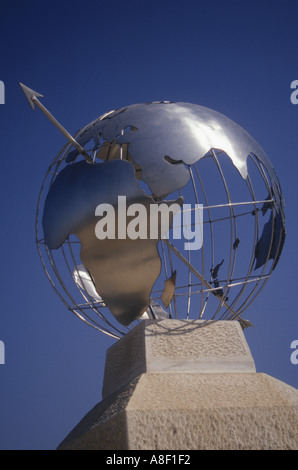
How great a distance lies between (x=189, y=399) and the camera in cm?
345

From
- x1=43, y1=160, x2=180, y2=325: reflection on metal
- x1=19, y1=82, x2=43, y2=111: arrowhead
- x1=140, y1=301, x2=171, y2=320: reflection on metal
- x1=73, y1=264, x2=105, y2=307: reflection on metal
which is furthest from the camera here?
x1=140, y1=301, x2=171, y2=320: reflection on metal

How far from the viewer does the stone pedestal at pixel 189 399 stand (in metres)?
3.25

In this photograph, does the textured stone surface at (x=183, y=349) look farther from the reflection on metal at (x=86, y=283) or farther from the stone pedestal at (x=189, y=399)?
the reflection on metal at (x=86, y=283)

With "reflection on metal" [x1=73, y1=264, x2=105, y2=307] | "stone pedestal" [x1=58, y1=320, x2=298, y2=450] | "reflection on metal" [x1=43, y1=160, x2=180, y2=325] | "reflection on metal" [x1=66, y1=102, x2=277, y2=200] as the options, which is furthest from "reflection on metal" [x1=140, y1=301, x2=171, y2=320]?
"reflection on metal" [x1=66, y1=102, x2=277, y2=200]

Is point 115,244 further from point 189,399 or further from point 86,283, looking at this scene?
point 86,283

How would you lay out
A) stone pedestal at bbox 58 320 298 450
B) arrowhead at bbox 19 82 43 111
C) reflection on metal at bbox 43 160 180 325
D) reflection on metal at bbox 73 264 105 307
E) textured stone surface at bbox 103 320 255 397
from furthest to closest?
1. reflection on metal at bbox 73 264 105 307
2. arrowhead at bbox 19 82 43 111
3. textured stone surface at bbox 103 320 255 397
4. reflection on metal at bbox 43 160 180 325
5. stone pedestal at bbox 58 320 298 450

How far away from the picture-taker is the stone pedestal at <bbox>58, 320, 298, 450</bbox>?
10.7ft

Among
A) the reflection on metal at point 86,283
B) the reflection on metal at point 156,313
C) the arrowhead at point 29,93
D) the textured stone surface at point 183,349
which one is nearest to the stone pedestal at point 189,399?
the textured stone surface at point 183,349

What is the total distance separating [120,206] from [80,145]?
3.38ft

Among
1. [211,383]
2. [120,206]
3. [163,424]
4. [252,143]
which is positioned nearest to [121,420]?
[163,424]

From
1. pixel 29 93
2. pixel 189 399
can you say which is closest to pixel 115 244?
pixel 189 399

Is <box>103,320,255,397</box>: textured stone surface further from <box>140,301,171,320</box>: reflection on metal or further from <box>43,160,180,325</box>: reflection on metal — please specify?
<box>140,301,171,320</box>: reflection on metal
